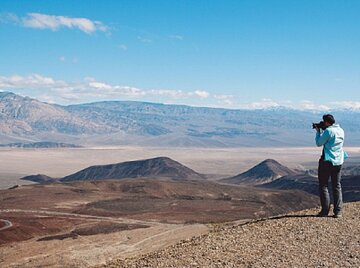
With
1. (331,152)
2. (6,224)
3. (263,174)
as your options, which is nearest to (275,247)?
(331,152)

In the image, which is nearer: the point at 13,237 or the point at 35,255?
the point at 35,255

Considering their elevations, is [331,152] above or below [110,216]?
above

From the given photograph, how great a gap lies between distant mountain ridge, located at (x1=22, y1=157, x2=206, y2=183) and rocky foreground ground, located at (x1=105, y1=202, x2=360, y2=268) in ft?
481

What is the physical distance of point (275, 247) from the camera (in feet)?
37.1

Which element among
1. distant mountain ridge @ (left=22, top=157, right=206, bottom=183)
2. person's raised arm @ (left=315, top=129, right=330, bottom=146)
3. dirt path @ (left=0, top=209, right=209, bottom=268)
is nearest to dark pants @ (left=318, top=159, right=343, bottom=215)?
person's raised arm @ (left=315, top=129, right=330, bottom=146)

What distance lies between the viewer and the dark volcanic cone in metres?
164

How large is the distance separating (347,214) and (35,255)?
25.9 metres

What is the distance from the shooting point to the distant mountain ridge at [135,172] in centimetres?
16412

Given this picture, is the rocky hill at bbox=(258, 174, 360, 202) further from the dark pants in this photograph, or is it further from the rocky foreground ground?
the rocky foreground ground

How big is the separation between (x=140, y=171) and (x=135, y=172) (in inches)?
86.3

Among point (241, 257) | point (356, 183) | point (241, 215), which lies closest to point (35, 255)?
point (241, 257)

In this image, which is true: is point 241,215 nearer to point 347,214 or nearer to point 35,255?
point 35,255

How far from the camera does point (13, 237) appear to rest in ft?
167

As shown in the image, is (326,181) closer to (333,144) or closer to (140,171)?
(333,144)
